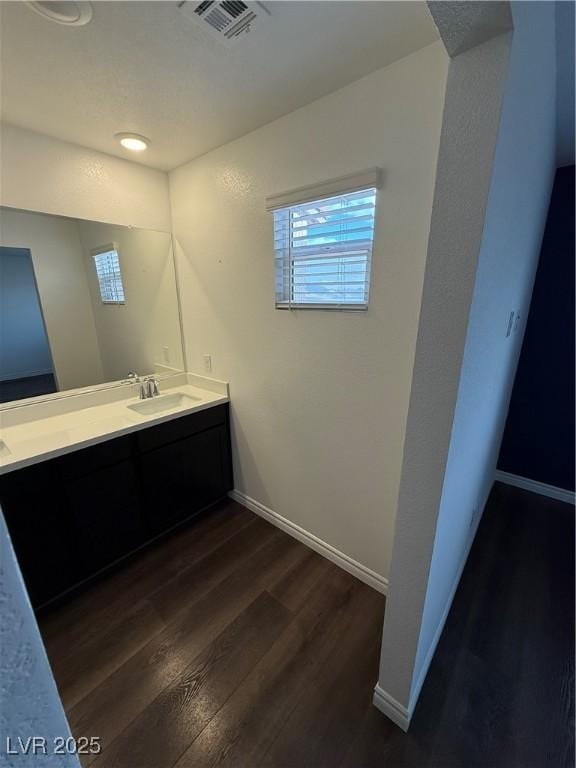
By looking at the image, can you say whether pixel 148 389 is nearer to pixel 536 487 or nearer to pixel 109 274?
pixel 109 274

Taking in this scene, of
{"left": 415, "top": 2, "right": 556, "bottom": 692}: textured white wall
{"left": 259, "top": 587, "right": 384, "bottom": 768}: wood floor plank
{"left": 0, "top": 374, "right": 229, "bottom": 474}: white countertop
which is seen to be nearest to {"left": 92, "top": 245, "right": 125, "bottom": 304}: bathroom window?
{"left": 0, "top": 374, "right": 229, "bottom": 474}: white countertop

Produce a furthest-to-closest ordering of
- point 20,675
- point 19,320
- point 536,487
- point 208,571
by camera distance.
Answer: point 536,487 < point 208,571 < point 19,320 < point 20,675

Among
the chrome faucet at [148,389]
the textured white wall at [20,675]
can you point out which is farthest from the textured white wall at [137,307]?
the textured white wall at [20,675]

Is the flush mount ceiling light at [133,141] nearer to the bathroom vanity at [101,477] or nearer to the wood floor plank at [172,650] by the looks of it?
the bathroom vanity at [101,477]

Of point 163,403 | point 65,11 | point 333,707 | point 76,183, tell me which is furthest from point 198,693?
point 76,183

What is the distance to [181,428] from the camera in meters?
2.02

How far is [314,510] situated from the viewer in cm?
196

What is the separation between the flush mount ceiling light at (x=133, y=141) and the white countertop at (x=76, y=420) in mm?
1452

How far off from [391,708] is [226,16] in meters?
2.48

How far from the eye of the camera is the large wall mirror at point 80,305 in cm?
171

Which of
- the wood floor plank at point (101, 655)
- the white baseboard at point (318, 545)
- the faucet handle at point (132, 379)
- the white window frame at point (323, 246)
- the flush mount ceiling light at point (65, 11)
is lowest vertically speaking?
the wood floor plank at point (101, 655)

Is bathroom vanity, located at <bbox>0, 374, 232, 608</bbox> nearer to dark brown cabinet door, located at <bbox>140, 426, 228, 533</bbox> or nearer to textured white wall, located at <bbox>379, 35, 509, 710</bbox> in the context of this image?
dark brown cabinet door, located at <bbox>140, 426, 228, 533</bbox>

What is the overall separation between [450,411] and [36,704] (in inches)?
37.9

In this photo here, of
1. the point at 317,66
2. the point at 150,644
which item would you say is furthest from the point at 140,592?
the point at 317,66
